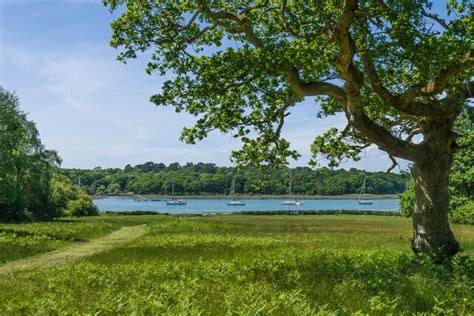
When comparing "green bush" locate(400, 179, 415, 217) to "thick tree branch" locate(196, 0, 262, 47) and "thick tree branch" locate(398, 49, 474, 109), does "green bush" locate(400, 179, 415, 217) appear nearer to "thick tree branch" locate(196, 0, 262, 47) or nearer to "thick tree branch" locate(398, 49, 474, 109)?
"thick tree branch" locate(398, 49, 474, 109)

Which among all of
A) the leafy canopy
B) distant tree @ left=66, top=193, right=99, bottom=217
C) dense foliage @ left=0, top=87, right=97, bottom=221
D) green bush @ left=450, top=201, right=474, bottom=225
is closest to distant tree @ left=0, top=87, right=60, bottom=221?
dense foliage @ left=0, top=87, right=97, bottom=221

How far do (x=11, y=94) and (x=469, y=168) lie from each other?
52554 mm

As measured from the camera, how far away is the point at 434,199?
55.7 feet

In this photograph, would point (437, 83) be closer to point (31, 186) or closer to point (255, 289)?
point (255, 289)

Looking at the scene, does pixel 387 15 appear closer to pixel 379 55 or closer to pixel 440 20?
pixel 379 55

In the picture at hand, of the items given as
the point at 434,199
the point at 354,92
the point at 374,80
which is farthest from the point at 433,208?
the point at 354,92

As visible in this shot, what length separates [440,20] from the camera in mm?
15602

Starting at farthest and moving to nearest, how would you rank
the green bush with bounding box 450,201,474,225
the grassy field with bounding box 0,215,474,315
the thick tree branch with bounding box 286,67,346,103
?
the green bush with bounding box 450,201,474,225 < the thick tree branch with bounding box 286,67,346,103 < the grassy field with bounding box 0,215,474,315

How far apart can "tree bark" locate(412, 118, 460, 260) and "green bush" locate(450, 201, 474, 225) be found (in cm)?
4703

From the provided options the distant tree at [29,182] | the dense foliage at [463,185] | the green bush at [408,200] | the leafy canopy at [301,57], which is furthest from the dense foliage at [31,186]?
the green bush at [408,200]

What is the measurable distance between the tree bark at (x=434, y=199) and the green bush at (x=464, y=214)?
154 ft

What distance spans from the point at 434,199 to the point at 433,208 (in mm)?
330

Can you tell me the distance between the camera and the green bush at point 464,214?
59344 mm

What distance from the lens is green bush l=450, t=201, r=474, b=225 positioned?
195ft
